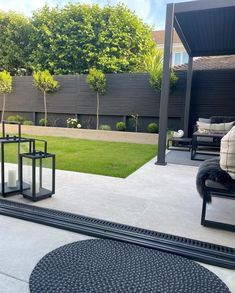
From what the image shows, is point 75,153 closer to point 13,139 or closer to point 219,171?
point 13,139

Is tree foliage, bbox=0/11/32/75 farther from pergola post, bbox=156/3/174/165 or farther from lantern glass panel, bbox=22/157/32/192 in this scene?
lantern glass panel, bbox=22/157/32/192

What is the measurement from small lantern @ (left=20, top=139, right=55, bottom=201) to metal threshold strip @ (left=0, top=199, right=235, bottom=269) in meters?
0.22

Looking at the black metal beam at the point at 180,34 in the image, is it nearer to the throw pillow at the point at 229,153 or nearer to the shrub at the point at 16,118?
the throw pillow at the point at 229,153

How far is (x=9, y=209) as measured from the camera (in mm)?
2504

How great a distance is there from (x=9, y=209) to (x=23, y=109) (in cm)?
883

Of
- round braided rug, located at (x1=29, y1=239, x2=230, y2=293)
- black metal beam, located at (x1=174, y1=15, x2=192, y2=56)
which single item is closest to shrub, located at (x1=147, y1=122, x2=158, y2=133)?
black metal beam, located at (x1=174, y1=15, x2=192, y2=56)

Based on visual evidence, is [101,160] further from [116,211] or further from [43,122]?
[43,122]

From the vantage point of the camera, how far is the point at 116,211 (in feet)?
8.53

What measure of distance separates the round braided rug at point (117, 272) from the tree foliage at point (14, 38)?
50.5ft

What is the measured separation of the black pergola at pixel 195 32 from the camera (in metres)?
4.38

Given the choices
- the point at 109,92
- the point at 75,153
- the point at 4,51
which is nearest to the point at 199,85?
the point at 109,92

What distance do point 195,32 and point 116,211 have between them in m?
5.16

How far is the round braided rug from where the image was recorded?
1481 mm

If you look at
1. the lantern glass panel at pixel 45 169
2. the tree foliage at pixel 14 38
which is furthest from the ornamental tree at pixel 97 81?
the tree foliage at pixel 14 38
